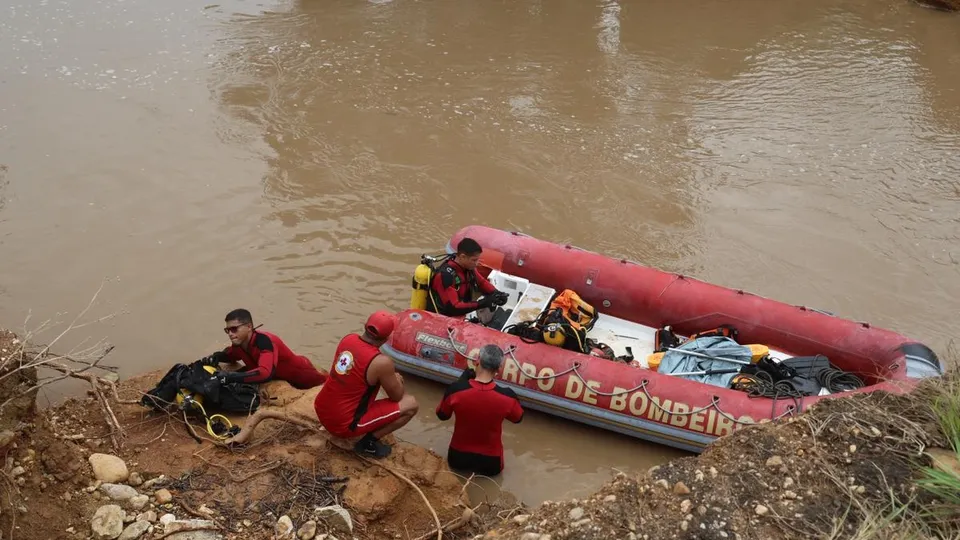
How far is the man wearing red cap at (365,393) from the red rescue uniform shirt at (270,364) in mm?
710

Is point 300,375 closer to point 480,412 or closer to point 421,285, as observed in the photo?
point 421,285

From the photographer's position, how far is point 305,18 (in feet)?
46.4

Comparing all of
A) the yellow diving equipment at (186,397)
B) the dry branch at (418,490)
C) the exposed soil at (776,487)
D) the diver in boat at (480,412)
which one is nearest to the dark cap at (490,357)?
the diver in boat at (480,412)

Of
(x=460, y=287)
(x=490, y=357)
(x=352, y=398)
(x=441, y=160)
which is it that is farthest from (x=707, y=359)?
(x=441, y=160)

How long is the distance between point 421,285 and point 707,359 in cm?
250

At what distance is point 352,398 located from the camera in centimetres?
484

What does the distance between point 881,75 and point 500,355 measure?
1081cm

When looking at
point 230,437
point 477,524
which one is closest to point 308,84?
point 230,437

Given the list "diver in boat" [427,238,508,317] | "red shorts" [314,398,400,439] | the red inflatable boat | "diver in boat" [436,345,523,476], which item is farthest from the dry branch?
"diver in boat" [427,238,508,317]

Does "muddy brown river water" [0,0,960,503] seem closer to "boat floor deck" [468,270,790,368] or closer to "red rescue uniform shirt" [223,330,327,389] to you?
"red rescue uniform shirt" [223,330,327,389]

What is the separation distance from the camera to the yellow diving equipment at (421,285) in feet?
21.5

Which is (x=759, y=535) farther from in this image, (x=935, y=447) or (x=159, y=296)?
(x=159, y=296)

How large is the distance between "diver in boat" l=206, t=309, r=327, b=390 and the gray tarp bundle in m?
2.94

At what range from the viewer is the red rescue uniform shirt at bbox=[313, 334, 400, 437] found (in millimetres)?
4707
